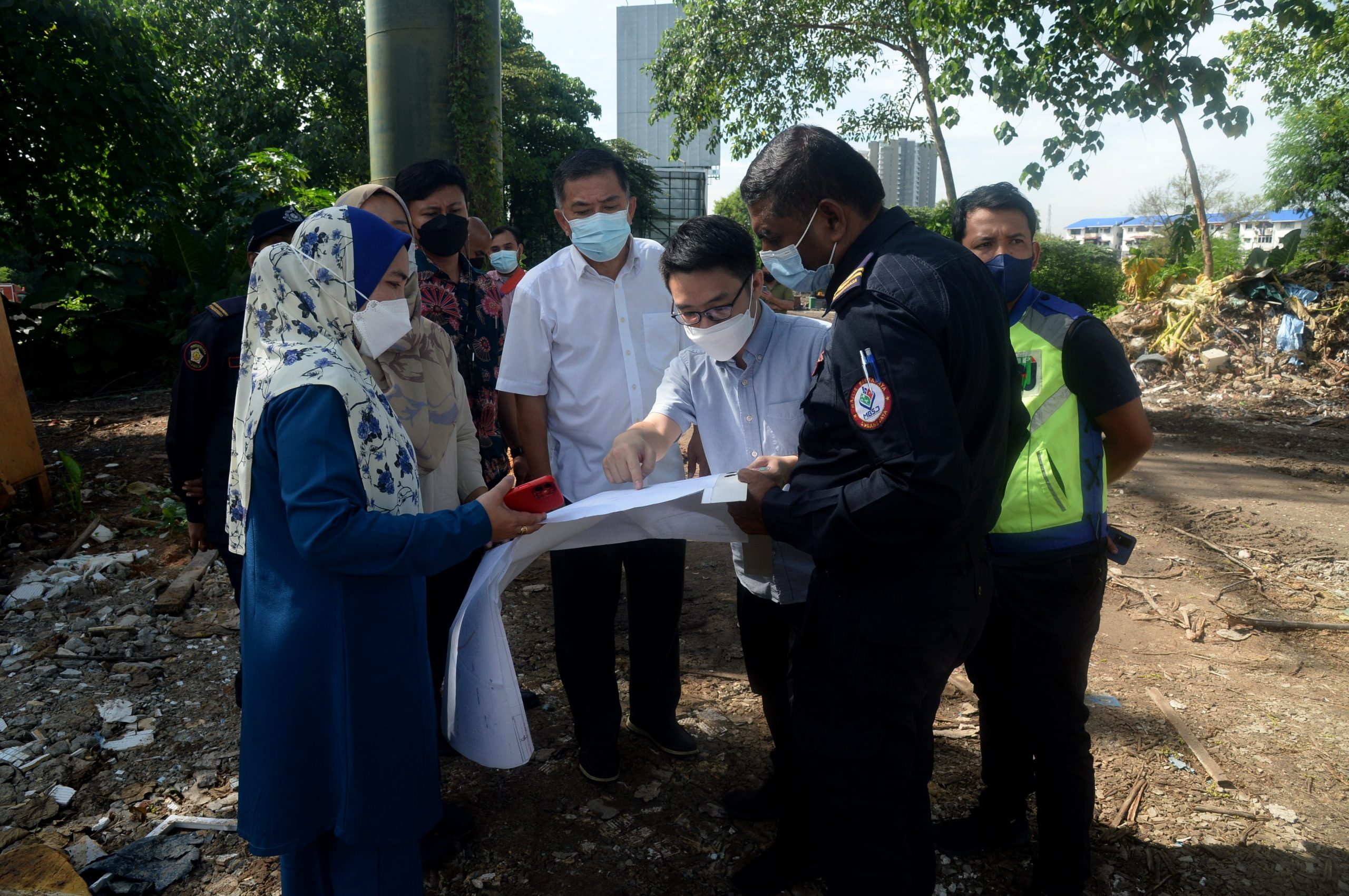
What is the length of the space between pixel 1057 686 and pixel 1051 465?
1.88ft

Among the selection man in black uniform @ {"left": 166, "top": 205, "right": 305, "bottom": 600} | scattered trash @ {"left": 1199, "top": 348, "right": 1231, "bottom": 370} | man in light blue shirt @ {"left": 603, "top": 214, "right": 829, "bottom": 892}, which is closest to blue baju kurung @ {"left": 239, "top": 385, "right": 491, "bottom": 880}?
man in light blue shirt @ {"left": 603, "top": 214, "right": 829, "bottom": 892}

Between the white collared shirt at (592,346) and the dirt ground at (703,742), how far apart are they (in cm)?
108

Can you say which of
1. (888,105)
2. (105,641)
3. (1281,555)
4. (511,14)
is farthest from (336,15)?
(1281,555)

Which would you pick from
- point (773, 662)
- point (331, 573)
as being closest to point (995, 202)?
point (773, 662)

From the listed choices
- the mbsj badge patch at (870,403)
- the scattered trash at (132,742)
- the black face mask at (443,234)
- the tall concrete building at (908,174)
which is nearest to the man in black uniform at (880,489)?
the mbsj badge patch at (870,403)

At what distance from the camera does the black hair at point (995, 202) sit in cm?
253

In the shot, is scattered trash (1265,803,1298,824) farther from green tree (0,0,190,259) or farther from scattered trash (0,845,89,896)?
green tree (0,0,190,259)

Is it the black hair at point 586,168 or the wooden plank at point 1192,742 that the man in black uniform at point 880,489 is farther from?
the wooden plank at point 1192,742

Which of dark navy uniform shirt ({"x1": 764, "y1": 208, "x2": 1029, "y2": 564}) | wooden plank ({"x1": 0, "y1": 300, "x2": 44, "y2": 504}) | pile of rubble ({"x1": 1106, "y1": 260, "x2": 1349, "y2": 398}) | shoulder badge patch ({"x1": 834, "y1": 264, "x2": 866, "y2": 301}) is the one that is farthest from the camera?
pile of rubble ({"x1": 1106, "y1": 260, "x2": 1349, "y2": 398})

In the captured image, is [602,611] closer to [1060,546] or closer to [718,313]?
[718,313]

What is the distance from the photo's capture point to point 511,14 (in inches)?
1251

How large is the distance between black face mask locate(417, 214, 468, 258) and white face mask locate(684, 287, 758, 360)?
3.79 feet

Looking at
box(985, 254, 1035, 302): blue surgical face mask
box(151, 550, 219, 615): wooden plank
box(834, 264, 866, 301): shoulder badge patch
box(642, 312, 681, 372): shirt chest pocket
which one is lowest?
box(151, 550, 219, 615): wooden plank

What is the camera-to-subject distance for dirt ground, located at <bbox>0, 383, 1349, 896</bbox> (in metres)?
2.52
